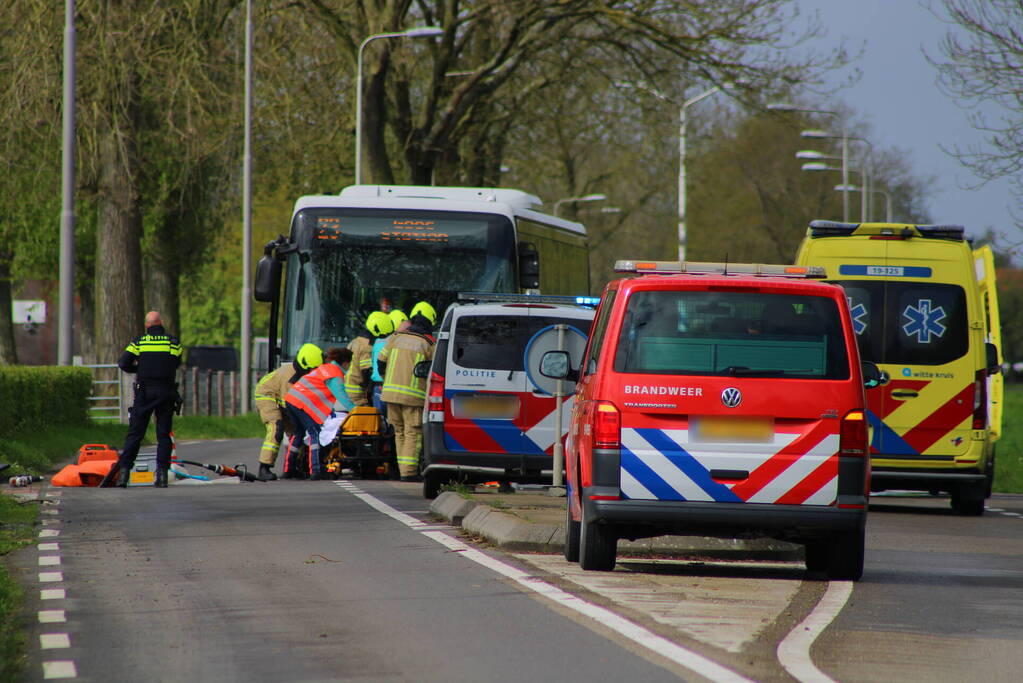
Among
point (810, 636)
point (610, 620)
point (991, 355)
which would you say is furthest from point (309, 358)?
point (810, 636)

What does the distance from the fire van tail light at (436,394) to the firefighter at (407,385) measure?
6.47 ft

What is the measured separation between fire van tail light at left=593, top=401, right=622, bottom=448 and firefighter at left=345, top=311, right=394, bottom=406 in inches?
380

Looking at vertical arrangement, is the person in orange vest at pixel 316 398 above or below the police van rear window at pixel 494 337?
below

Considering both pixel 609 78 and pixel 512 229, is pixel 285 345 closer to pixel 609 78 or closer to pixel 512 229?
pixel 512 229

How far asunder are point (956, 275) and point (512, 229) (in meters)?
6.43

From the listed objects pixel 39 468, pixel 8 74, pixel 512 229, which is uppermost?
pixel 8 74

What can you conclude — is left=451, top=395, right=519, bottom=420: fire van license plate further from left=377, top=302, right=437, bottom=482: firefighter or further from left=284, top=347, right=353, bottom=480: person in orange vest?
left=284, top=347, right=353, bottom=480: person in orange vest

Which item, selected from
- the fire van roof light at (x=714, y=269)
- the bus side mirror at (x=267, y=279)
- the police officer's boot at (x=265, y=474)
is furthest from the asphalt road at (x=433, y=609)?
the bus side mirror at (x=267, y=279)

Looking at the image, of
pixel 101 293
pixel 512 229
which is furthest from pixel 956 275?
pixel 101 293

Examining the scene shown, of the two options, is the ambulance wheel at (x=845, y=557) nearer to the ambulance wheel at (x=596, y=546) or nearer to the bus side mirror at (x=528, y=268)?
the ambulance wheel at (x=596, y=546)

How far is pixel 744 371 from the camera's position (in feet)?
33.0

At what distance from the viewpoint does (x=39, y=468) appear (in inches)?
834

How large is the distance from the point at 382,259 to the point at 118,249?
14.0 m

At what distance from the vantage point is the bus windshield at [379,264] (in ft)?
69.3
